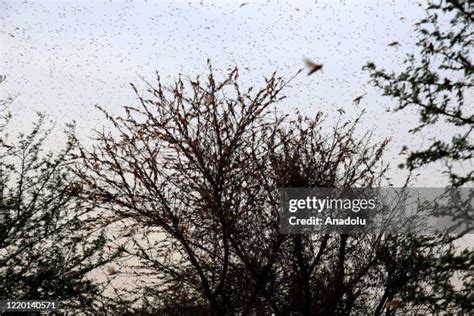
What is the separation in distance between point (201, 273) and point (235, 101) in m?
2.87

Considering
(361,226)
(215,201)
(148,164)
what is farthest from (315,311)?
(148,164)

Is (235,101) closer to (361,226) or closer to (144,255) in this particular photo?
(144,255)

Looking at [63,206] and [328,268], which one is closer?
[63,206]

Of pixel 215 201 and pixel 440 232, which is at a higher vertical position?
pixel 215 201

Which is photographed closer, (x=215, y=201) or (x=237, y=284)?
(x=215, y=201)

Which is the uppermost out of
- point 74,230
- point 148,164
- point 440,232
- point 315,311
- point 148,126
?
point 148,126

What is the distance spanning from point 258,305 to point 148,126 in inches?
144

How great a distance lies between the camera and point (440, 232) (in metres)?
9.23

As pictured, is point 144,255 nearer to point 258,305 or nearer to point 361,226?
point 258,305

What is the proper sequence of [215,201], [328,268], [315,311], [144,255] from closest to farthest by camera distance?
[215,201], [144,255], [315,311], [328,268]

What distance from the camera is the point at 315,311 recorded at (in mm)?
11789

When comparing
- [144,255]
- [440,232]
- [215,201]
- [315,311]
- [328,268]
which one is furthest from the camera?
[328,268]

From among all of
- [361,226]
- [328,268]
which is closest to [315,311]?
[328,268]

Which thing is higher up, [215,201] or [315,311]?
[215,201]
